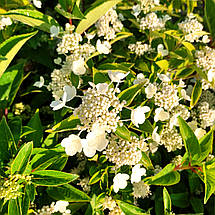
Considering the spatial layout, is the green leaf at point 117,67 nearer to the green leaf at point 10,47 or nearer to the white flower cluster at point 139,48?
the white flower cluster at point 139,48

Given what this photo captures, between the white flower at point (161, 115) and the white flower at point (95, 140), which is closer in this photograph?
the white flower at point (95, 140)

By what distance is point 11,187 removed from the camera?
154 centimetres

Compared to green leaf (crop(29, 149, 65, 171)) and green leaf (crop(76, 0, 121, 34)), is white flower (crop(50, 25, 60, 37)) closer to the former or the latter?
green leaf (crop(76, 0, 121, 34))

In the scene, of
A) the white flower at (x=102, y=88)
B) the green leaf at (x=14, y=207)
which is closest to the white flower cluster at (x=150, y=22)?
the white flower at (x=102, y=88)

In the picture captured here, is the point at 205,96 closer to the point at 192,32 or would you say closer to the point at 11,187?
the point at 192,32

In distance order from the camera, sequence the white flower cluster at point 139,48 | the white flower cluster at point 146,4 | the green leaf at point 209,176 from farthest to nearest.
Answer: the white flower cluster at point 146,4, the white flower cluster at point 139,48, the green leaf at point 209,176

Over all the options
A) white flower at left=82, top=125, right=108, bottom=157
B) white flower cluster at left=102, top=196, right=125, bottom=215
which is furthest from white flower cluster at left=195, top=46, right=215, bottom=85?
white flower cluster at left=102, top=196, right=125, bottom=215

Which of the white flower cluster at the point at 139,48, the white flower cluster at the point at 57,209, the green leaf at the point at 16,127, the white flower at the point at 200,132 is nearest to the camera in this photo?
the white flower cluster at the point at 57,209

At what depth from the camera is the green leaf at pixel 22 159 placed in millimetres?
1544

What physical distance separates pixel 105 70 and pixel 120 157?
645 mm

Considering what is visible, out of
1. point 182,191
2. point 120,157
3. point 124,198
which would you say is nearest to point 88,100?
point 120,157

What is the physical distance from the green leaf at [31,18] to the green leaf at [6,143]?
2.19 ft

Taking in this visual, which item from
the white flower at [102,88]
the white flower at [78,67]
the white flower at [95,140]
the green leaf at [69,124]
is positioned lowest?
the white flower at [95,140]

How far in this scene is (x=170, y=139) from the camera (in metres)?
1.97
